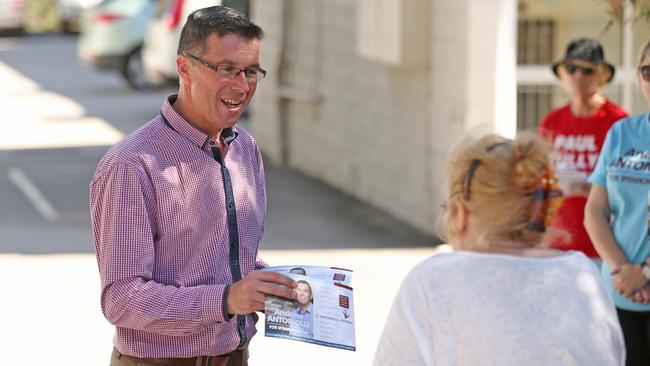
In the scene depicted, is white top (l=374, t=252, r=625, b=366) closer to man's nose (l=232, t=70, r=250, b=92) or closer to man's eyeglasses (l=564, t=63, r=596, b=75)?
man's nose (l=232, t=70, r=250, b=92)

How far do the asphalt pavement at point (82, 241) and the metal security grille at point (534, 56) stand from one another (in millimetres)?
1431

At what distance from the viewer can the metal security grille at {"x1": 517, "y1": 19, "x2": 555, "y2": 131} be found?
10750 mm

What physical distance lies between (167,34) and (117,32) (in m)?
3.25

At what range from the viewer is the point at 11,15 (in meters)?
33.2

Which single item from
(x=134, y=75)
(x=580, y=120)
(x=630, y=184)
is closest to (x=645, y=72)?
(x=630, y=184)

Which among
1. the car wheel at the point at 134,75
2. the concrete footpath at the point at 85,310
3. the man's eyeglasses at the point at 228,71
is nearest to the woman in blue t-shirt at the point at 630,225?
the man's eyeglasses at the point at 228,71

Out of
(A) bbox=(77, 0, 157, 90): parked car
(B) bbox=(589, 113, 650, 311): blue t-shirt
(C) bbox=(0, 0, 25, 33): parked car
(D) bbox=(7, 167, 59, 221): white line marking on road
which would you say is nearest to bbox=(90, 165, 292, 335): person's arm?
(B) bbox=(589, 113, 650, 311): blue t-shirt

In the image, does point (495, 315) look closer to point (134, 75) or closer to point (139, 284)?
point (139, 284)

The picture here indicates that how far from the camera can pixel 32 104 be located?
20891mm

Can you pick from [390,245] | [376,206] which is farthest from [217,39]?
[376,206]

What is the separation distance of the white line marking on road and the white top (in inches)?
390

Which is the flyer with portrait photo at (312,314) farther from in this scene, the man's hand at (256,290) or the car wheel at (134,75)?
the car wheel at (134,75)

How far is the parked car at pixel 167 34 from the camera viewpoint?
1984 centimetres

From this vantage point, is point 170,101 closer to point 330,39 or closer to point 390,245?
point 390,245
